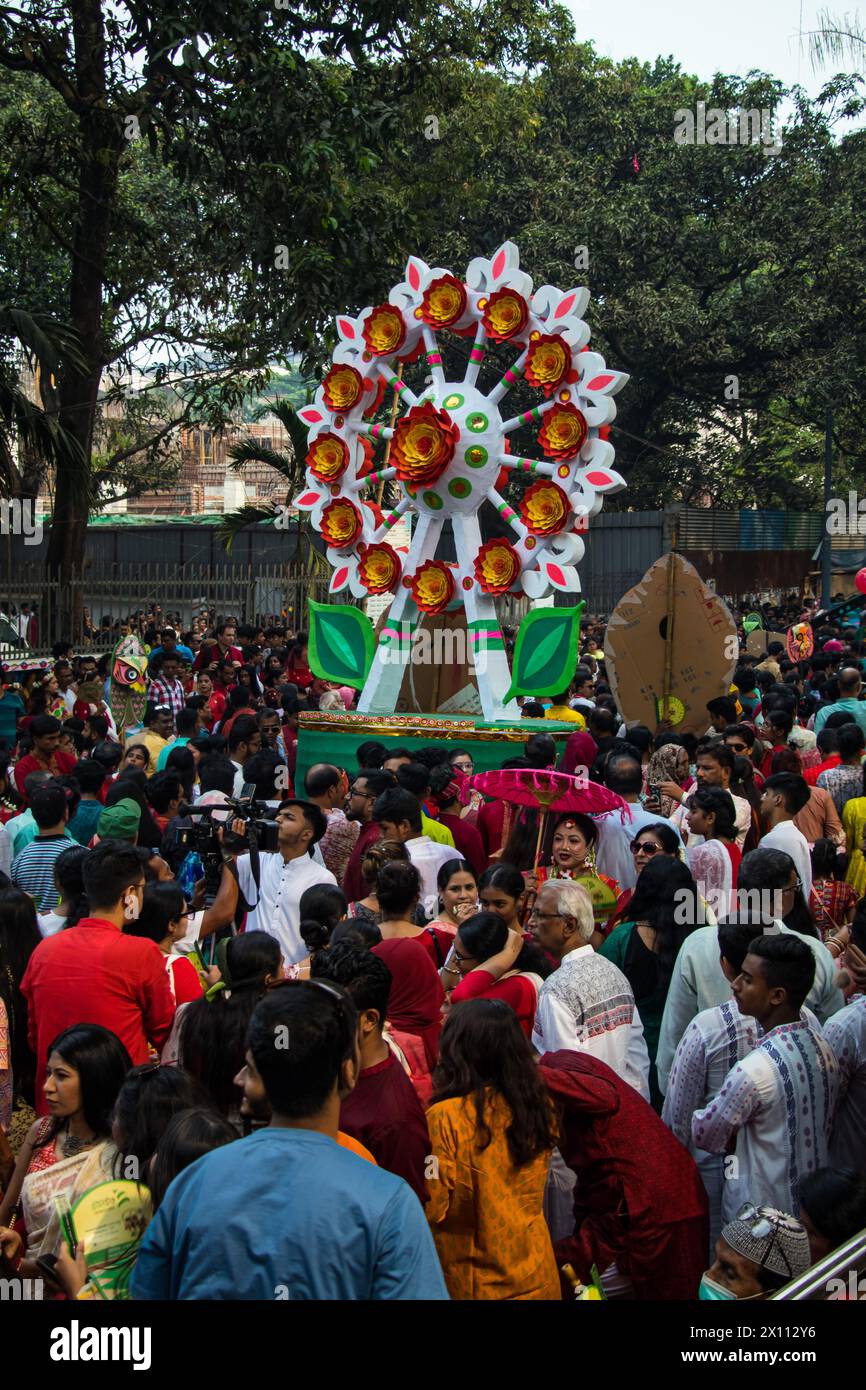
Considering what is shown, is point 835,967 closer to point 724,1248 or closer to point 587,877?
point 587,877

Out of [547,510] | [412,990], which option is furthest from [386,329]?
[412,990]

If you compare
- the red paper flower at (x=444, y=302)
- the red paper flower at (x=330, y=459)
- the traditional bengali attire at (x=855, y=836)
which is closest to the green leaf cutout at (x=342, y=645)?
the red paper flower at (x=330, y=459)

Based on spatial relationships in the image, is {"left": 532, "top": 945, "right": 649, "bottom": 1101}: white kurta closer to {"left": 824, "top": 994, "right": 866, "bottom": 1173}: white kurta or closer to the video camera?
{"left": 824, "top": 994, "right": 866, "bottom": 1173}: white kurta

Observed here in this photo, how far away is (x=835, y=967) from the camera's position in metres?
4.80

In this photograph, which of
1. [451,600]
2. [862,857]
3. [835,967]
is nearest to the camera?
[835,967]

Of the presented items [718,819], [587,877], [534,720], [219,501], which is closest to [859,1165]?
[587,877]

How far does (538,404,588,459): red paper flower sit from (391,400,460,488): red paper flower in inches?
30.2

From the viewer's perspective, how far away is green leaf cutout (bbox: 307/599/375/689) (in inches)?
513

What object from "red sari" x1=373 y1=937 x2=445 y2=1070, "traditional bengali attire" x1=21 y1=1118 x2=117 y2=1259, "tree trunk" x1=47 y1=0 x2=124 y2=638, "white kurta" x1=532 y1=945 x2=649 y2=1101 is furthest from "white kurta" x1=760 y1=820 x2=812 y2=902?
"tree trunk" x1=47 y1=0 x2=124 y2=638

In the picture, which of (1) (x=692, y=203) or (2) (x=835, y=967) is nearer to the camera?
(2) (x=835, y=967)

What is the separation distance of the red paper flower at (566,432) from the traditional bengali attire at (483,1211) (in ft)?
29.6

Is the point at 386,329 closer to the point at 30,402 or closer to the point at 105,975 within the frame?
the point at 30,402

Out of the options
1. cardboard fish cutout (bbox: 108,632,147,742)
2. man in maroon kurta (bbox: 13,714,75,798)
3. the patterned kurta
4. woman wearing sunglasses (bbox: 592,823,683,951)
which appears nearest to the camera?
the patterned kurta

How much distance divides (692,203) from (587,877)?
28.0m
